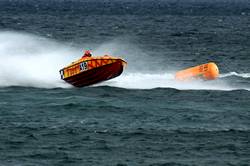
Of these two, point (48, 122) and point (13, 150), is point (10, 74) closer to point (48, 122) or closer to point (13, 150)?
point (48, 122)

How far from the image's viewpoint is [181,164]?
29406mm

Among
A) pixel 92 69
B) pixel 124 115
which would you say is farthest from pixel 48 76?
pixel 124 115

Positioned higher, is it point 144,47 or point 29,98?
point 144,47

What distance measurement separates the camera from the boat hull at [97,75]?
143 ft

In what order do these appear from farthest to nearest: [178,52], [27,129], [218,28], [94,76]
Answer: [218,28]
[178,52]
[94,76]
[27,129]

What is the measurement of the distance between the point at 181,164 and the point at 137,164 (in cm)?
164

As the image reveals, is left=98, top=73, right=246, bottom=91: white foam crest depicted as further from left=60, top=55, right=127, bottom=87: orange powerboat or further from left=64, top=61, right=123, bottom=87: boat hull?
left=60, top=55, right=127, bottom=87: orange powerboat

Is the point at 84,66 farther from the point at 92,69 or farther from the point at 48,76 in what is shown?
the point at 48,76

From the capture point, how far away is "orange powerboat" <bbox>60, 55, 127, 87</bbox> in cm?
4338

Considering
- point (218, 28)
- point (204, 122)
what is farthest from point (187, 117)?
point (218, 28)

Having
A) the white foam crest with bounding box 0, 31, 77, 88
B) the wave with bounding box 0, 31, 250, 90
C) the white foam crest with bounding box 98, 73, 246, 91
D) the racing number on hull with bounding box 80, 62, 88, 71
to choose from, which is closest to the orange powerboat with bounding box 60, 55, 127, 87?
the racing number on hull with bounding box 80, 62, 88, 71

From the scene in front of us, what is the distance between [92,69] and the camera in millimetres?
43469

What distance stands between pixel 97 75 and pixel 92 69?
34.7 inches

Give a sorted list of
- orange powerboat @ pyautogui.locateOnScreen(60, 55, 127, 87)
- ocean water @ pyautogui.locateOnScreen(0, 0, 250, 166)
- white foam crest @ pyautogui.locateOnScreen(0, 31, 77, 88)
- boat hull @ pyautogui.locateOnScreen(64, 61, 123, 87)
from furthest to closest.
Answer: white foam crest @ pyautogui.locateOnScreen(0, 31, 77, 88) → boat hull @ pyautogui.locateOnScreen(64, 61, 123, 87) → orange powerboat @ pyautogui.locateOnScreen(60, 55, 127, 87) → ocean water @ pyautogui.locateOnScreen(0, 0, 250, 166)
